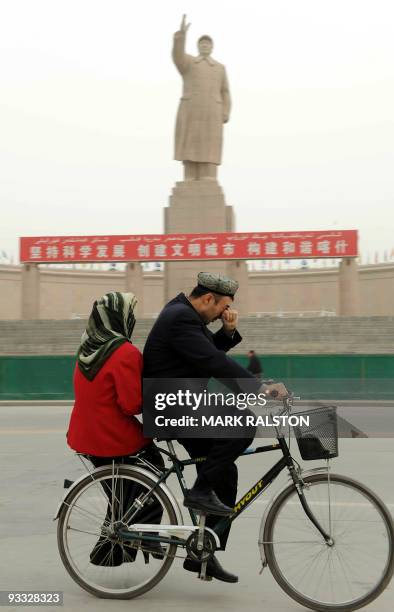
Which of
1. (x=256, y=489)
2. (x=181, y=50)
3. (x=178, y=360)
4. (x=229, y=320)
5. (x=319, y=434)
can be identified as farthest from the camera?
(x=181, y=50)

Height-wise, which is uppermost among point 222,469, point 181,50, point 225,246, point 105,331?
point 181,50

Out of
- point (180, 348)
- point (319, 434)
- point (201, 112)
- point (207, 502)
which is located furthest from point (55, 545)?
point (201, 112)

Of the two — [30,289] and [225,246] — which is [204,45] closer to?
[225,246]

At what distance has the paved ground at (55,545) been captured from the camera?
3.91m

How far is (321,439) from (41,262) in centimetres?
3128

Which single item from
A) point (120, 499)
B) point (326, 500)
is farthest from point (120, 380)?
point (326, 500)

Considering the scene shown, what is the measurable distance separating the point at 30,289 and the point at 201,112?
10.1 metres

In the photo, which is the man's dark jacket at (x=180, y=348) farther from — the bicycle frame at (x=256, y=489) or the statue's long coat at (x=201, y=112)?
the statue's long coat at (x=201, y=112)

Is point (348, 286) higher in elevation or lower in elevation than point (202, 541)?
higher

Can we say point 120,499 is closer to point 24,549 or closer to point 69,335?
point 24,549

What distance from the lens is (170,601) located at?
3.91 meters

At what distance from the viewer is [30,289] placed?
3456 cm

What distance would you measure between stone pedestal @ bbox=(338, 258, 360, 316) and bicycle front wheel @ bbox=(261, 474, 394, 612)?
30.6 m

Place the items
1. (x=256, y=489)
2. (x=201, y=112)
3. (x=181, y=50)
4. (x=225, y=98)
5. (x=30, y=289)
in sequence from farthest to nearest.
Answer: (x=30, y=289) < (x=225, y=98) < (x=201, y=112) < (x=181, y=50) < (x=256, y=489)
